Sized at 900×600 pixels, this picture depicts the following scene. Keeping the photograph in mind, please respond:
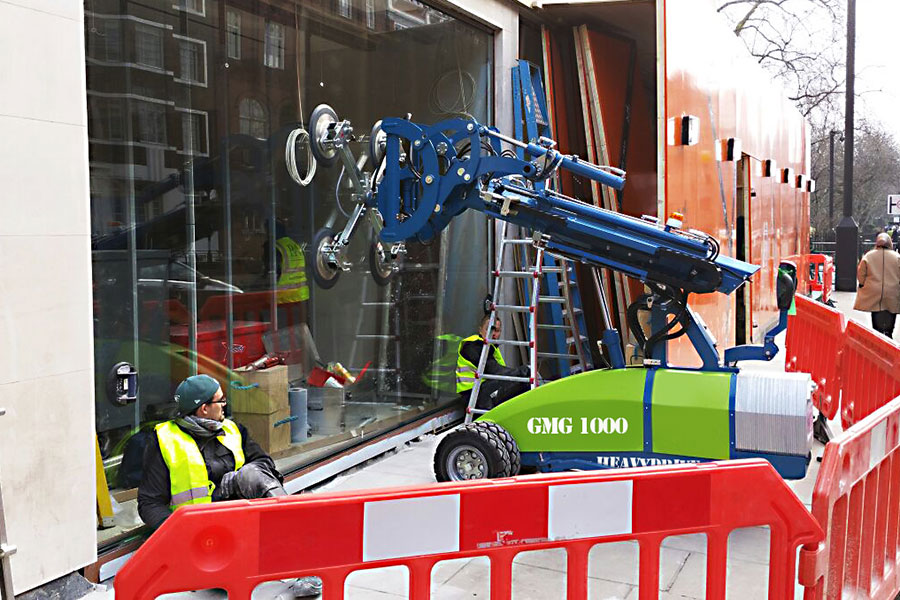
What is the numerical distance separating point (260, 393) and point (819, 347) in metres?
5.51

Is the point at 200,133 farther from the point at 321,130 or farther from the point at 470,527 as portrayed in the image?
the point at 470,527

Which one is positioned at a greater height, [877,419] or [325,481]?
[877,419]

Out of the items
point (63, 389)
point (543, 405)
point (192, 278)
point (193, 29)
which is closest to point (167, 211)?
point (192, 278)

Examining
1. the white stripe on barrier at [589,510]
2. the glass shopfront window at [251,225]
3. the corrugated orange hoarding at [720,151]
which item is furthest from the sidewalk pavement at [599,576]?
the corrugated orange hoarding at [720,151]

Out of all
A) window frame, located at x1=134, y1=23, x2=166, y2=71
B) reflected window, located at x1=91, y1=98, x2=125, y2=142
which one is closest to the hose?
window frame, located at x1=134, y1=23, x2=166, y2=71

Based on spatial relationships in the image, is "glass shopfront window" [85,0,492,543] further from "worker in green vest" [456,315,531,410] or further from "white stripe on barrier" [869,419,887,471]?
"white stripe on barrier" [869,419,887,471]

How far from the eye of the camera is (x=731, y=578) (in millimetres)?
4797

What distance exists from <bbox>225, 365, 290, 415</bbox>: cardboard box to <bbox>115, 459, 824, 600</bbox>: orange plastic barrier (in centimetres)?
362

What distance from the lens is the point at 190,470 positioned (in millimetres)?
4508

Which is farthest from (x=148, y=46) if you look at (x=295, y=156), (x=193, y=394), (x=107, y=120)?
→ (x=193, y=394)

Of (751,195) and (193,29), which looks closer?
(193,29)

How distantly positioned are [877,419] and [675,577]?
4.77 ft

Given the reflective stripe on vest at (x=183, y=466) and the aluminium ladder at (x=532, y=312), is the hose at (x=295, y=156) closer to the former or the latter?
the aluminium ladder at (x=532, y=312)

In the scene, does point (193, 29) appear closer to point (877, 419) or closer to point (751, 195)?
point (877, 419)
